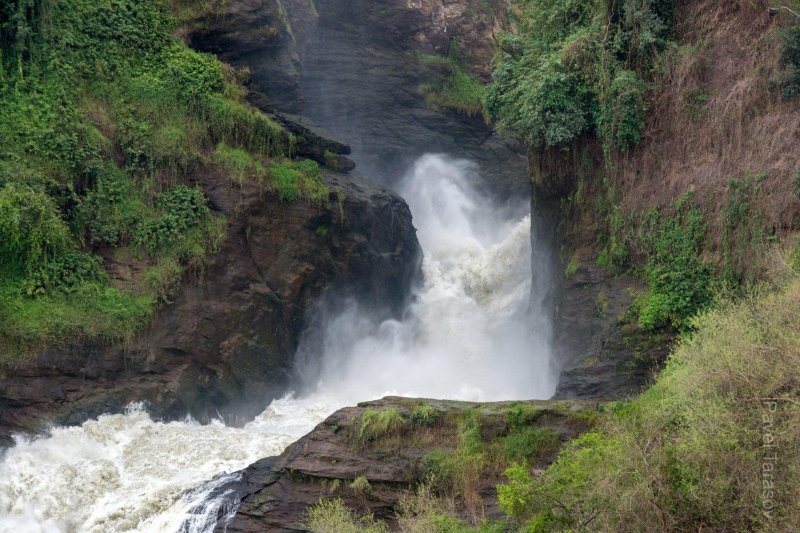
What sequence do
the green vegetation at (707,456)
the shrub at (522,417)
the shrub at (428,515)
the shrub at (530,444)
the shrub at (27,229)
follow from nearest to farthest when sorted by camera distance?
the green vegetation at (707,456) < the shrub at (428,515) < the shrub at (530,444) < the shrub at (522,417) < the shrub at (27,229)

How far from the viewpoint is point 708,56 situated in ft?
66.1

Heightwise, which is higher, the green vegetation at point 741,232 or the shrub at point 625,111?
the shrub at point 625,111

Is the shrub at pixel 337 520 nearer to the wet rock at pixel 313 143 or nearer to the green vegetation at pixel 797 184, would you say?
the green vegetation at pixel 797 184

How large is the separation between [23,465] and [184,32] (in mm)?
14275

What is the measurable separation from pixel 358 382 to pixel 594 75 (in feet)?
37.7

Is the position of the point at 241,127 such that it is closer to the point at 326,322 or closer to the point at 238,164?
the point at 238,164

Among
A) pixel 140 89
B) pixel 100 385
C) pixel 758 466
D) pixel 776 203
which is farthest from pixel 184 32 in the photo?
Result: pixel 758 466

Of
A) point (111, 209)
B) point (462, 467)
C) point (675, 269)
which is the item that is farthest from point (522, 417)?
point (111, 209)

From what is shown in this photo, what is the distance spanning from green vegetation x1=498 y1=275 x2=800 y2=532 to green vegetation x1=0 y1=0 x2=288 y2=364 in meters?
12.2

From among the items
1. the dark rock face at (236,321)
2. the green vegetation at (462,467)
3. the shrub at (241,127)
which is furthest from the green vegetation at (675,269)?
the shrub at (241,127)

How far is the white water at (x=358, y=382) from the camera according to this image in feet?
54.6

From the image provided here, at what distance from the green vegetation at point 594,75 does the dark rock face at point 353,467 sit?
7.93 metres

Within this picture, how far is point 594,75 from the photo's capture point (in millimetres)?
21141

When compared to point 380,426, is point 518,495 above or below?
below
